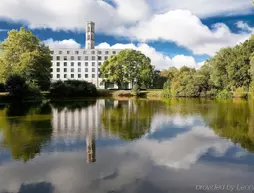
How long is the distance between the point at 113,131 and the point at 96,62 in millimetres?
82949

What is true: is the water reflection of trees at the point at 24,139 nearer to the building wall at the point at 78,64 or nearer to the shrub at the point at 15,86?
the shrub at the point at 15,86

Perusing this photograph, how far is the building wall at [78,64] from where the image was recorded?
319 ft

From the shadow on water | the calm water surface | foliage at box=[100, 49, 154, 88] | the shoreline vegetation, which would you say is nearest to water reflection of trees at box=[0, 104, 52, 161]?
the calm water surface

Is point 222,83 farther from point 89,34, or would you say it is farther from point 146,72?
point 89,34

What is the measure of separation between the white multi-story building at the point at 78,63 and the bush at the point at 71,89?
112ft

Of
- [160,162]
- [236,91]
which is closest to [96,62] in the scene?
[236,91]

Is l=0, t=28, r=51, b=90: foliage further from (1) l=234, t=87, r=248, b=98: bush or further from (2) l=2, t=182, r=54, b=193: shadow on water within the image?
(2) l=2, t=182, r=54, b=193: shadow on water

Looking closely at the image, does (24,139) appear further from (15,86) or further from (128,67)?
(128,67)

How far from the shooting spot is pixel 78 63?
97625 millimetres

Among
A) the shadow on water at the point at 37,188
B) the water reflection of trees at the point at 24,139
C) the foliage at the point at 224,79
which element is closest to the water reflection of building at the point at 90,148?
the water reflection of trees at the point at 24,139

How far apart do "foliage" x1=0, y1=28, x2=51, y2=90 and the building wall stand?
47.6m

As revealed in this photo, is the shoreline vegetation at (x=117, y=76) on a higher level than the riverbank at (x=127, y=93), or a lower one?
higher

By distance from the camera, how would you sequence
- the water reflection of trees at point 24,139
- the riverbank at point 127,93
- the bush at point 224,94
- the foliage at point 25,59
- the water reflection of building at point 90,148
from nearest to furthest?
the water reflection of building at point 90,148, the water reflection of trees at point 24,139, the foliage at point 25,59, the bush at point 224,94, the riverbank at point 127,93

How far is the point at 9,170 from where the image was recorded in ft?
29.1
